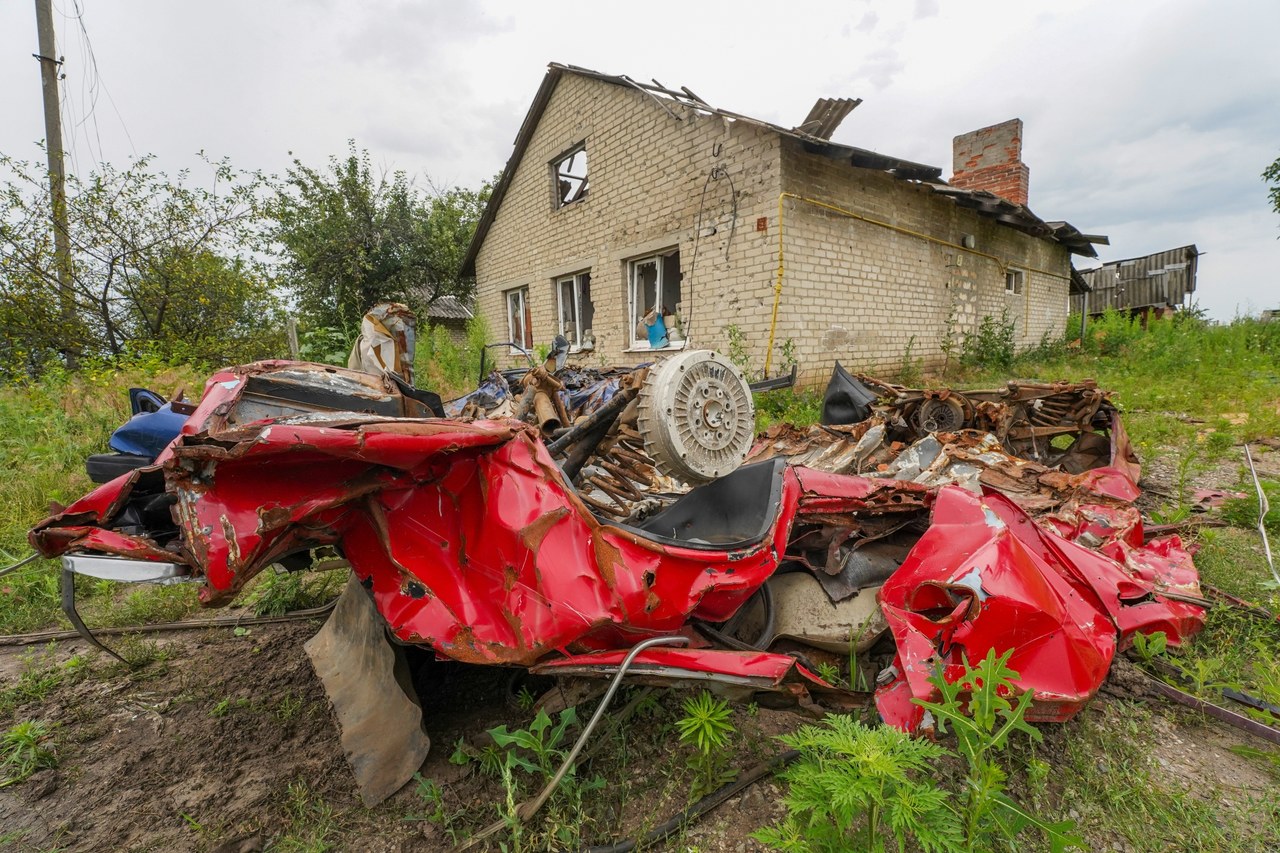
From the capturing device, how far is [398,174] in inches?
561

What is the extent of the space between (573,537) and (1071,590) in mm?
1825

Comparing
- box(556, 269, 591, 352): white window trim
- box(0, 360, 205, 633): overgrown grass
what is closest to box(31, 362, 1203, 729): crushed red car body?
box(0, 360, 205, 633): overgrown grass

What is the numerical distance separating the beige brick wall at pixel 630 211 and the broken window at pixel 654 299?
0.16 meters

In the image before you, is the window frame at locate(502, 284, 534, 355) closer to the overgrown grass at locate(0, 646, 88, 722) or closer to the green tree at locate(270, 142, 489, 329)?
the green tree at locate(270, 142, 489, 329)

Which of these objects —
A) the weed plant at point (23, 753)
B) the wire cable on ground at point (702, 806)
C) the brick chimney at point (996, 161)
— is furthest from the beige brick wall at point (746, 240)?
the weed plant at point (23, 753)

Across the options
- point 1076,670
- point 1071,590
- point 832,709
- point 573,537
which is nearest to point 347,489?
point 573,537

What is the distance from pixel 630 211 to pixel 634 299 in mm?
1414

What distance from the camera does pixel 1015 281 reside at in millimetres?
11500

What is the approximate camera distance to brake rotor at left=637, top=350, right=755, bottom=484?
1.84 meters

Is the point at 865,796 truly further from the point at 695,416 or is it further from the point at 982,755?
the point at 695,416

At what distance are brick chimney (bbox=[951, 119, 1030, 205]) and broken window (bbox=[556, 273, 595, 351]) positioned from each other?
8650 mm

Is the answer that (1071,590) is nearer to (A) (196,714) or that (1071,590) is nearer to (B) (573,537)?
(B) (573,537)

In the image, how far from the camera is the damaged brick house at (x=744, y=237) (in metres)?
7.10

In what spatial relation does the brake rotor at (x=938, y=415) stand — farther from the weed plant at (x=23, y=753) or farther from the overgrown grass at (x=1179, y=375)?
the weed plant at (x=23, y=753)
